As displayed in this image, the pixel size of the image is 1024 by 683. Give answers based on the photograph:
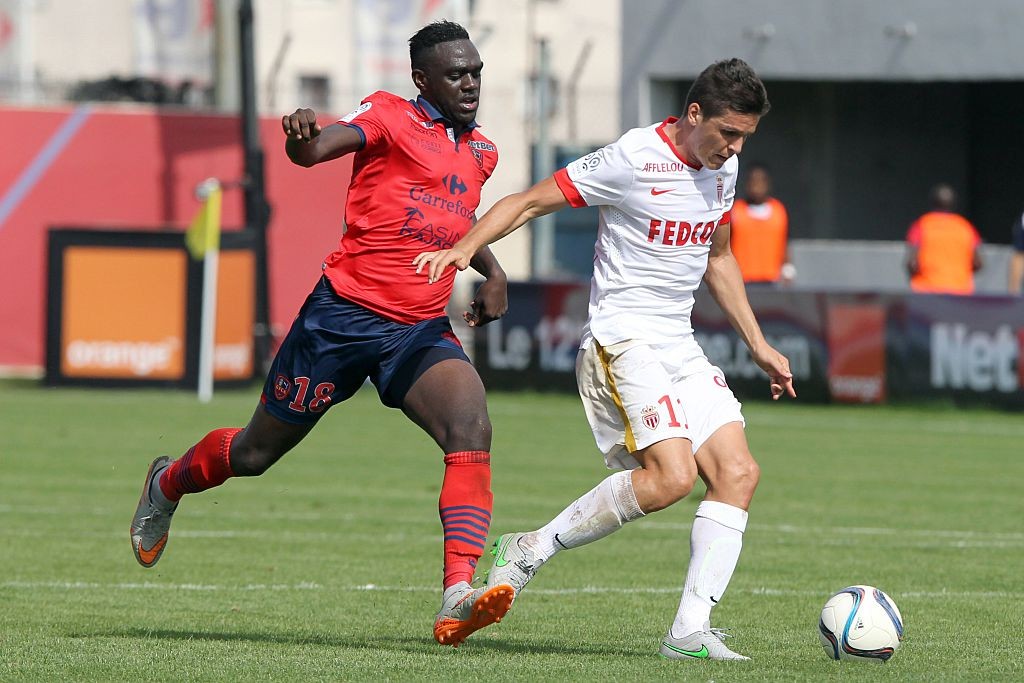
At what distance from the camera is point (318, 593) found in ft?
28.3

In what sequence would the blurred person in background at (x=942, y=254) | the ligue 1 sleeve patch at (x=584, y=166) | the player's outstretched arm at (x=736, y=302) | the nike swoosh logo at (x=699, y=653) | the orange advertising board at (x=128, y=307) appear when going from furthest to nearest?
the orange advertising board at (x=128, y=307)
the blurred person in background at (x=942, y=254)
the player's outstretched arm at (x=736, y=302)
the ligue 1 sleeve patch at (x=584, y=166)
the nike swoosh logo at (x=699, y=653)

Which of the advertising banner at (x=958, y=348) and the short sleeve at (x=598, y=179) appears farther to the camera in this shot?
the advertising banner at (x=958, y=348)

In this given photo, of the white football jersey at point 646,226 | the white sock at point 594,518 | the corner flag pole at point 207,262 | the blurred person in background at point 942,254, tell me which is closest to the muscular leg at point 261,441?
the white sock at point 594,518

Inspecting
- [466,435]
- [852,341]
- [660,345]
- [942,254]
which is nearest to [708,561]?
[660,345]

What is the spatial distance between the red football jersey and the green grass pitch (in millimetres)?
1289

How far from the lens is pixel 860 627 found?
6.62 meters

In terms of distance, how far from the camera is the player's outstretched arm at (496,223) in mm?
6637

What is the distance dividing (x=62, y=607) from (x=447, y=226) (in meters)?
2.32

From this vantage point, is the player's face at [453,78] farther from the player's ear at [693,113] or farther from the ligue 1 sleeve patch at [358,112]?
the player's ear at [693,113]

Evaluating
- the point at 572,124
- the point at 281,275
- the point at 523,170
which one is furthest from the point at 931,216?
the point at 523,170

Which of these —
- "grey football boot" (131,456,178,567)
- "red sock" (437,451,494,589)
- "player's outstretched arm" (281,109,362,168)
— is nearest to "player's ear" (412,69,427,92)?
"player's outstretched arm" (281,109,362,168)

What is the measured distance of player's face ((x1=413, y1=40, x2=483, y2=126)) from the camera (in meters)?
7.31

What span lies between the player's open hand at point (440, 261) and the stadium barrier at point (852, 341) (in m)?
12.8

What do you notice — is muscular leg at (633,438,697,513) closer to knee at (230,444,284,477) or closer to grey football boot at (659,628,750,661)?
grey football boot at (659,628,750,661)
